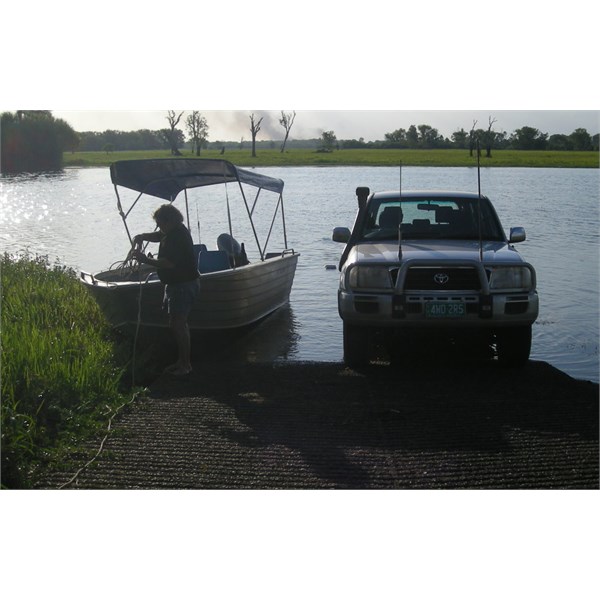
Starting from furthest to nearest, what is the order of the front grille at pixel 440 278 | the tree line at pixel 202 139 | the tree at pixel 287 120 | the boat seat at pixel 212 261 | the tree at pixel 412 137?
the boat seat at pixel 212 261 < the tree at pixel 412 137 < the tree line at pixel 202 139 < the front grille at pixel 440 278 < the tree at pixel 287 120

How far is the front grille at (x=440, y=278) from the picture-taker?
24.3ft

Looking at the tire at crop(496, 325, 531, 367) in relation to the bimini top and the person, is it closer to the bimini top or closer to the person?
the person

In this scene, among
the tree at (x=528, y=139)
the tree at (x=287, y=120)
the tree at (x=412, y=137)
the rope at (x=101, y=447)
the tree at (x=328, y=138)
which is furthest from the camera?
the tree at (x=412, y=137)

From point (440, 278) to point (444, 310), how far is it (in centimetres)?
30

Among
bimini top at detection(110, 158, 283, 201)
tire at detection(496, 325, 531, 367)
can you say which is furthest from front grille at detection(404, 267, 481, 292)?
bimini top at detection(110, 158, 283, 201)

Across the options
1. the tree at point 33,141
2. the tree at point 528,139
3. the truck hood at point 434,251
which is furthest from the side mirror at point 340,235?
the tree at point 33,141

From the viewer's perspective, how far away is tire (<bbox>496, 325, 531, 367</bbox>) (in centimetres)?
779

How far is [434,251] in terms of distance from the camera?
7707 millimetres

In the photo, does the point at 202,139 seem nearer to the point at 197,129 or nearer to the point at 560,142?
the point at 197,129

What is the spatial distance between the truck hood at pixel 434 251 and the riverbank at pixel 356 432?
1034 mm

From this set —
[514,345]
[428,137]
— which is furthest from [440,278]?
[428,137]

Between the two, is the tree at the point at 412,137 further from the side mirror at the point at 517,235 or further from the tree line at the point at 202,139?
the side mirror at the point at 517,235

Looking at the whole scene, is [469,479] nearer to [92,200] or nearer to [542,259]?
[542,259]

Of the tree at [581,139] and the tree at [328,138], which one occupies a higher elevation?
the tree at [328,138]
